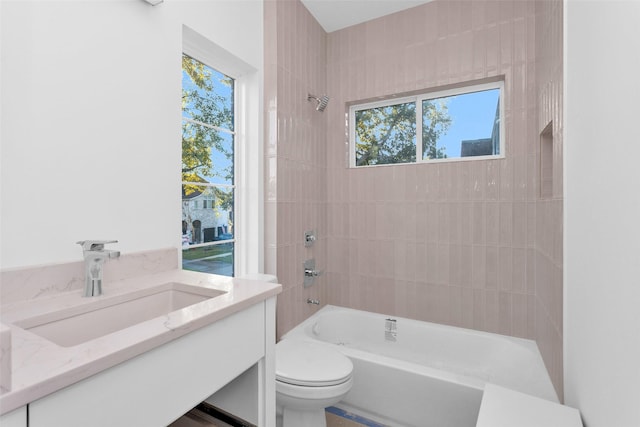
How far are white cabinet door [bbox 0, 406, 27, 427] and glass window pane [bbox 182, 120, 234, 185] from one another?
119cm

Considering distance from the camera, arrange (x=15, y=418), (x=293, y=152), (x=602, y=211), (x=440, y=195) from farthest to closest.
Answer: (x=440, y=195) → (x=293, y=152) → (x=602, y=211) → (x=15, y=418)

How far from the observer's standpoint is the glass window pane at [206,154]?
1583 mm

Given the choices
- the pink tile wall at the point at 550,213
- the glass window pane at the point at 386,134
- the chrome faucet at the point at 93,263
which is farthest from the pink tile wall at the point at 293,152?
the pink tile wall at the point at 550,213

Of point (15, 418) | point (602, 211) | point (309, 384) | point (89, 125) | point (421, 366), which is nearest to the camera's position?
point (15, 418)

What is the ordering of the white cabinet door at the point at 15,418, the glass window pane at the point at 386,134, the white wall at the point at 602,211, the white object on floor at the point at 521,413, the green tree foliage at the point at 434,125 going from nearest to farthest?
the white cabinet door at the point at 15,418, the white wall at the point at 602,211, the white object on floor at the point at 521,413, the green tree foliage at the point at 434,125, the glass window pane at the point at 386,134

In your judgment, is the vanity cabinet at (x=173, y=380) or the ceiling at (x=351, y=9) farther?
the ceiling at (x=351, y=9)

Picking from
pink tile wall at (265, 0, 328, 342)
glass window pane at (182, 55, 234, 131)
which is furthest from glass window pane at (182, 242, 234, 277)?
glass window pane at (182, 55, 234, 131)

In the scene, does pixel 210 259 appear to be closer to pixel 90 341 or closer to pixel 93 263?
pixel 93 263

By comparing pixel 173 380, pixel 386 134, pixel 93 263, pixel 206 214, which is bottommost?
pixel 173 380

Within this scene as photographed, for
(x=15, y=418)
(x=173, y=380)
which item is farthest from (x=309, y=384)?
(x=15, y=418)

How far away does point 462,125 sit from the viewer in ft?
7.57

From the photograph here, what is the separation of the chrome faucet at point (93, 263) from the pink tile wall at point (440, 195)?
1.86 metres

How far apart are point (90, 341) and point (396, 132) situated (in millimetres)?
2391

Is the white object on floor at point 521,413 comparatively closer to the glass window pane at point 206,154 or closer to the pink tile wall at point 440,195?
the pink tile wall at point 440,195
